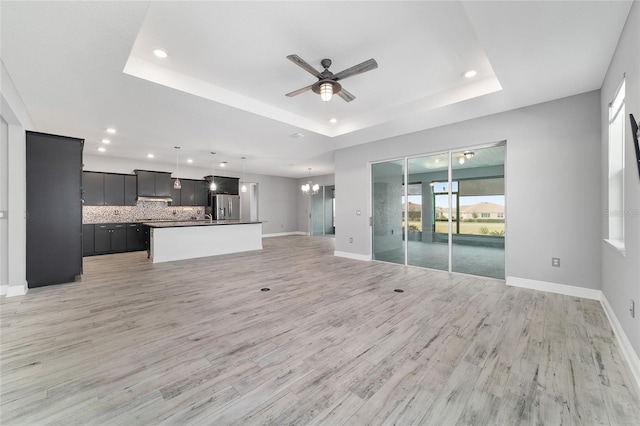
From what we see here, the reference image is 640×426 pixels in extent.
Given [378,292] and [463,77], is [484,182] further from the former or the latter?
[378,292]

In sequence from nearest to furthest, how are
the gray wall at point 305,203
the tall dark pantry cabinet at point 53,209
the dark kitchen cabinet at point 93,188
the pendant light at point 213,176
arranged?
the tall dark pantry cabinet at point 53,209 → the dark kitchen cabinet at point 93,188 → the pendant light at point 213,176 → the gray wall at point 305,203

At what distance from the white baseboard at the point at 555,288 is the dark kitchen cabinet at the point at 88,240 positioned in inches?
381

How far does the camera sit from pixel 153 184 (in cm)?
826

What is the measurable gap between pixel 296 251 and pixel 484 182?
5.07m

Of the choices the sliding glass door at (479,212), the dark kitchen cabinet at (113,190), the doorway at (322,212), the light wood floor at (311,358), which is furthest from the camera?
the doorway at (322,212)

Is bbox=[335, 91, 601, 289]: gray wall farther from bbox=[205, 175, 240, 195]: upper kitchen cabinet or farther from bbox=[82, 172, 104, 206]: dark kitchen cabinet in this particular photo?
bbox=[82, 172, 104, 206]: dark kitchen cabinet

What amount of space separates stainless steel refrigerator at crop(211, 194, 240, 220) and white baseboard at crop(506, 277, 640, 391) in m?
8.44

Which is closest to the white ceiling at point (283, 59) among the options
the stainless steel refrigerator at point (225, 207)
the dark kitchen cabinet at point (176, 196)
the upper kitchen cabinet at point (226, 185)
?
the dark kitchen cabinet at point (176, 196)

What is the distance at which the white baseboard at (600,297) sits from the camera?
6.49 feet

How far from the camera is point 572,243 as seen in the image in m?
3.71

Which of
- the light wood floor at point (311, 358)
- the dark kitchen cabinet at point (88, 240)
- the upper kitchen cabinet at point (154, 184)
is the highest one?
the upper kitchen cabinet at point (154, 184)

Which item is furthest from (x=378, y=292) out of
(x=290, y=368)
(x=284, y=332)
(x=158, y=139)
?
(x=158, y=139)

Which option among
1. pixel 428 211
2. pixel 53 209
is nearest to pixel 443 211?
pixel 428 211

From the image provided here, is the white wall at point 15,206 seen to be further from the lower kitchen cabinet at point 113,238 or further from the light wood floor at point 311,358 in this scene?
the lower kitchen cabinet at point 113,238
